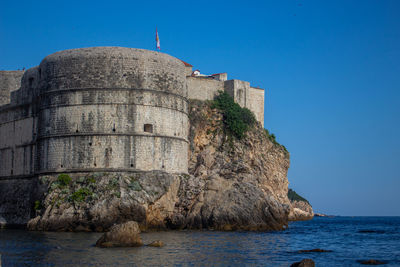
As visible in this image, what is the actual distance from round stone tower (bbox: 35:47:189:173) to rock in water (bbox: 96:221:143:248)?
8.47m

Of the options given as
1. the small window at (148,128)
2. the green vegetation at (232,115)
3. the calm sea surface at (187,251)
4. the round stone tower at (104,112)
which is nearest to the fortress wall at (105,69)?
the round stone tower at (104,112)

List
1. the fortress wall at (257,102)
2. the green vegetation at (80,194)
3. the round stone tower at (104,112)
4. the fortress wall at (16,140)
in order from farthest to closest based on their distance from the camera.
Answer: the fortress wall at (257,102) < the fortress wall at (16,140) < the round stone tower at (104,112) < the green vegetation at (80,194)

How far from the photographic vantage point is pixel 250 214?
29.7m

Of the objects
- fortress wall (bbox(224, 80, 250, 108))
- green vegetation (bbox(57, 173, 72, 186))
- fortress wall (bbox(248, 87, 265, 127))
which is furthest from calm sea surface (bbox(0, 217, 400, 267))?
fortress wall (bbox(248, 87, 265, 127))

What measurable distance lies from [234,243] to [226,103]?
1790 centimetres

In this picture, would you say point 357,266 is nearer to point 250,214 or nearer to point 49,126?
point 250,214

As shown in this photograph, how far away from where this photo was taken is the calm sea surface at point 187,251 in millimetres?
17594

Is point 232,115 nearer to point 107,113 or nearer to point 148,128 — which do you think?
point 148,128

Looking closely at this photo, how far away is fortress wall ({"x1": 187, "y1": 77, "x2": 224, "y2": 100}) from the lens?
38.8 m

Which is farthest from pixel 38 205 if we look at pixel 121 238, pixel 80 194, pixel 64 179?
pixel 121 238

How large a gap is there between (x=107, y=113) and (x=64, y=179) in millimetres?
4329

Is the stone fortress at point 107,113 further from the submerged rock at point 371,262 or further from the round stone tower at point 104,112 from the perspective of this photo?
the submerged rock at point 371,262

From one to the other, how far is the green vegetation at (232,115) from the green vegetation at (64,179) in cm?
1344

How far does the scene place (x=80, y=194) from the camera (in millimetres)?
27953
